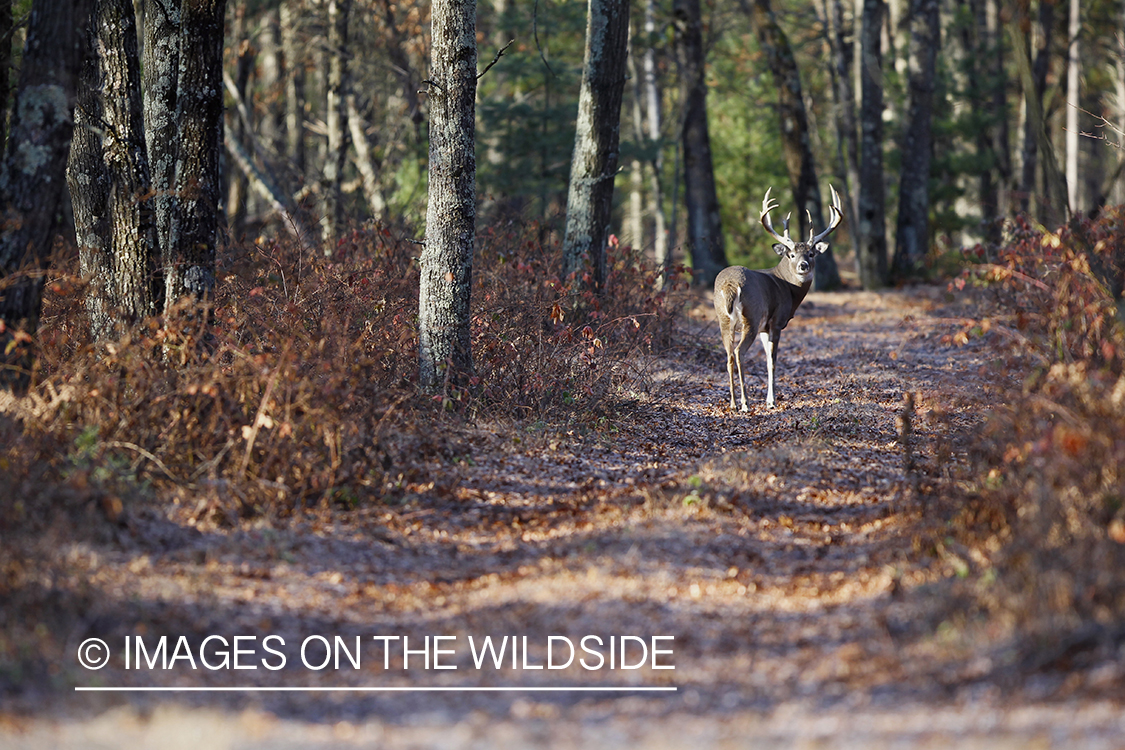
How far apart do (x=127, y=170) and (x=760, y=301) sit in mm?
6095

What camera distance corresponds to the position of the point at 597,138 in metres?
13.7

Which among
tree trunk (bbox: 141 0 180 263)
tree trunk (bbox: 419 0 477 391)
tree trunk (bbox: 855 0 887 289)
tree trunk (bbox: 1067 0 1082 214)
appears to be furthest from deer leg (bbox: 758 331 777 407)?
tree trunk (bbox: 1067 0 1082 214)

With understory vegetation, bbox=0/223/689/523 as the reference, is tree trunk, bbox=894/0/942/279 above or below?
above

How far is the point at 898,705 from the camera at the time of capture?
474cm

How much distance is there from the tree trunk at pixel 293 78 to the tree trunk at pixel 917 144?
12.6 meters

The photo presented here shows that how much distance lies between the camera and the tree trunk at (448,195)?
9438mm

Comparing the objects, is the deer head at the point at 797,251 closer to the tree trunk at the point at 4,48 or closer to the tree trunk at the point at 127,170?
the tree trunk at the point at 127,170

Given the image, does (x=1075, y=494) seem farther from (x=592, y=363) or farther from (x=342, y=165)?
(x=342, y=165)

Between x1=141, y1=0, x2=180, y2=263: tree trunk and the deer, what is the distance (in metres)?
→ 5.24

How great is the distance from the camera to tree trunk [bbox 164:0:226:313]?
9.05 metres

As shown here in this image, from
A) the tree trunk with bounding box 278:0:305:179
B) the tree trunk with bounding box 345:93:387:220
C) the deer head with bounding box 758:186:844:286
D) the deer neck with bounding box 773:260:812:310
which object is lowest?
the deer neck with bounding box 773:260:812:310

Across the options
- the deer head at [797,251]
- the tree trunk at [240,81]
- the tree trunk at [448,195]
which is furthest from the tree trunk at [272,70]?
the tree trunk at [448,195]

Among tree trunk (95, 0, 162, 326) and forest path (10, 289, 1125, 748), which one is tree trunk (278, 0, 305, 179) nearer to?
tree trunk (95, 0, 162, 326)

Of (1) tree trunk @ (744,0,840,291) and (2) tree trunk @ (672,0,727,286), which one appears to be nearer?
(1) tree trunk @ (744,0,840,291)
